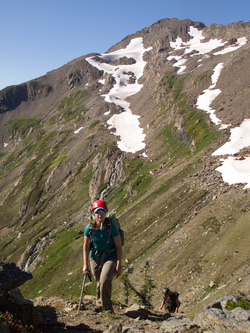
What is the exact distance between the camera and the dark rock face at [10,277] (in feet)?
32.3

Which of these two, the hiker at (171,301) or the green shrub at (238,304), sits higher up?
the green shrub at (238,304)

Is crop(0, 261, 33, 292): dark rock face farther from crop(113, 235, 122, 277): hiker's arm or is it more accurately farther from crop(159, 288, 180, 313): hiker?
crop(159, 288, 180, 313): hiker

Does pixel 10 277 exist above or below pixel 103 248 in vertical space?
above

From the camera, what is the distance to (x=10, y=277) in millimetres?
10117

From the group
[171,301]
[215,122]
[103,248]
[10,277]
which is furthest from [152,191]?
[10,277]

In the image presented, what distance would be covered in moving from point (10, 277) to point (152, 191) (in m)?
62.0

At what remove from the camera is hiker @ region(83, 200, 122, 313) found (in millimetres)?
9828

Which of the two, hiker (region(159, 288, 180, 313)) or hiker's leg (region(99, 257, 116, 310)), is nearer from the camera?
hiker's leg (region(99, 257, 116, 310))

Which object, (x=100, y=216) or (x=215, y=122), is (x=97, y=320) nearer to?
(x=100, y=216)

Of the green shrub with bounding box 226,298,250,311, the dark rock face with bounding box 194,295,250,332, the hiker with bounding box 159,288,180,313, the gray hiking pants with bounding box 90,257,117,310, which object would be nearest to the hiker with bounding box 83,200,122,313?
the gray hiking pants with bounding box 90,257,117,310

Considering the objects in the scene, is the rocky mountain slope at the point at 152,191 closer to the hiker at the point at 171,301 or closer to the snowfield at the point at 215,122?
the snowfield at the point at 215,122

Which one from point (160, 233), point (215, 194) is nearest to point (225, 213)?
point (215, 194)

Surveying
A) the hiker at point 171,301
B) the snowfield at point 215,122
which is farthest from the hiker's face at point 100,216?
the snowfield at point 215,122

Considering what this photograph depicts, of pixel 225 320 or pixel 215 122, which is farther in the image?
pixel 215 122
